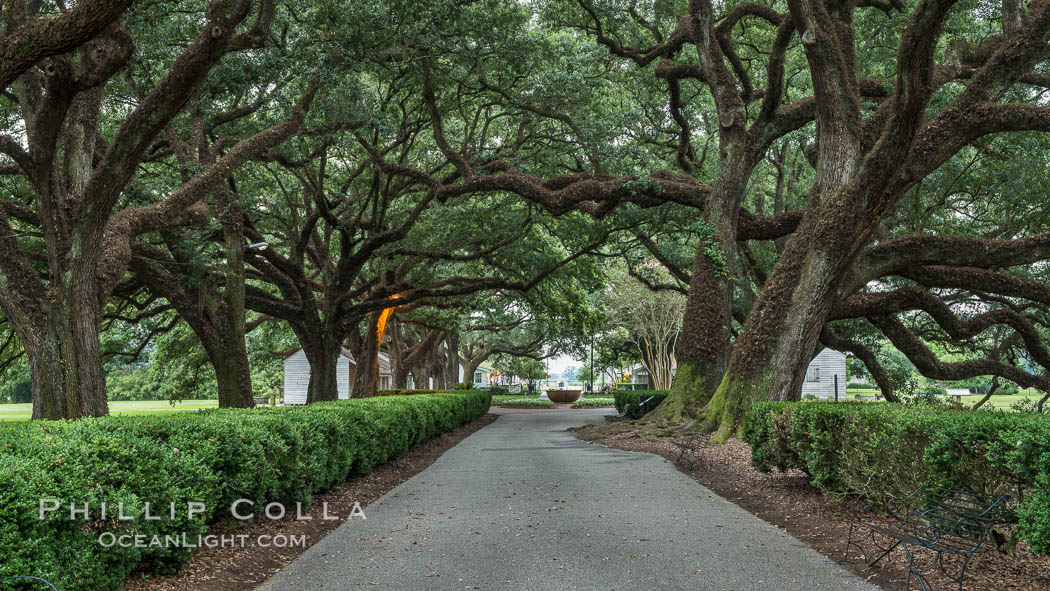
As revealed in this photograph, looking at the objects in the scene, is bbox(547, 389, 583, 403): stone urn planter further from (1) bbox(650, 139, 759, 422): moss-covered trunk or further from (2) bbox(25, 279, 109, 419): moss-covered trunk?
(2) bbox(25, 279, 109, 419): moss-covered trunk

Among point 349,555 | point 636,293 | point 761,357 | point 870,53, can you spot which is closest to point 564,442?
point 761,357

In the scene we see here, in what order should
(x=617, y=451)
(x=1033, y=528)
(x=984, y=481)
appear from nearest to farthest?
(x=1033, y=528) → (x=984, y=481) → (x=617, y=451)

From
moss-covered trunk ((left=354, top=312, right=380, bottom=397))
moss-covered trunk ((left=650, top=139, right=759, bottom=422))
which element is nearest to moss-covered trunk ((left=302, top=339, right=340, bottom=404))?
moss-covered trunk ((left=354, top=312, right=380, bottom=397))

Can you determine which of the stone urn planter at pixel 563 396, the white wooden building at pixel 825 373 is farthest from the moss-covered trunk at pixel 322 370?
the stone urn planter at pixel 563 396

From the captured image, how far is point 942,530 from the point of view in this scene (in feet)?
17.4

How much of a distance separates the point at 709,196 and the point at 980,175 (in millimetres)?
6732

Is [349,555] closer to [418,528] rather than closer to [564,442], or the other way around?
[418,528]

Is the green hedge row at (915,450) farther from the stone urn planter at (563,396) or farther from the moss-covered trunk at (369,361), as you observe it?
the stone urn planter at (563,396)

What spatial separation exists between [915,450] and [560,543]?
11.1ft

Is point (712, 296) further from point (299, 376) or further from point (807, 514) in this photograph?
point (299, 376)

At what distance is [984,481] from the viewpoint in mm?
5566

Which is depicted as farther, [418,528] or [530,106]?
[530,106]
